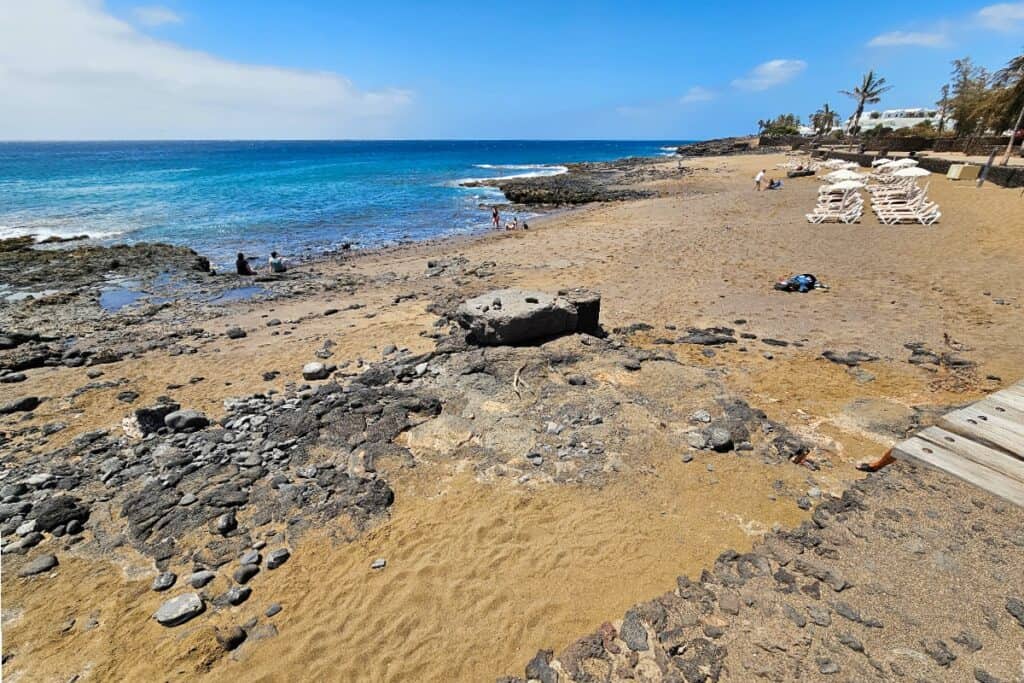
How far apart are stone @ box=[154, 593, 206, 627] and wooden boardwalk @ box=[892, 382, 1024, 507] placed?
5.60m

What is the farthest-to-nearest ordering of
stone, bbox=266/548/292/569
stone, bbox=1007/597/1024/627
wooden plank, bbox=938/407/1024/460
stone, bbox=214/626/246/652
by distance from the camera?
stone, bbox=266/548/292/569 → stone, bbox=214/626/246/652 → stone, bbox=1007/597/1024/627 → wooden plank, bbox=938/407/1024/460

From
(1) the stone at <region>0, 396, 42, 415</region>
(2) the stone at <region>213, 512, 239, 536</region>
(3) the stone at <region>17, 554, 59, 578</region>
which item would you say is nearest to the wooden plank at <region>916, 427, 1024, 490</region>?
(2) the stone at <region>213, 512, 239, 536</region>

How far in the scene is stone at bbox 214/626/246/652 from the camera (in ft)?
12.3

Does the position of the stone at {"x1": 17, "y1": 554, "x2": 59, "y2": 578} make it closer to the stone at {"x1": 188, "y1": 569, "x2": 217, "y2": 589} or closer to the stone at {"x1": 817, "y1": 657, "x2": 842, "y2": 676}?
the stone at {"x1": 188, "y1": 569, "x2": 217, "y2": 589}

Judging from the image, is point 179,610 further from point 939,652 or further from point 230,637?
point 939,652

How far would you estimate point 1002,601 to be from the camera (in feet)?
11.1

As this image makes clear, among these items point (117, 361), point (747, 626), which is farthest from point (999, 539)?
point (117, 361)

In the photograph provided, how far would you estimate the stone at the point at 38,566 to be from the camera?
4.50 meters

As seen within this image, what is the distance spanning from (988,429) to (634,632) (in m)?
2.90

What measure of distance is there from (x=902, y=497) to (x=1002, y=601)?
1.25 metres

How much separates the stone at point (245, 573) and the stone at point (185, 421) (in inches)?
129

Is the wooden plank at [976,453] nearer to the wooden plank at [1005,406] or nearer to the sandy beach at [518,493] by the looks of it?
the wooden plank at [1005,406]

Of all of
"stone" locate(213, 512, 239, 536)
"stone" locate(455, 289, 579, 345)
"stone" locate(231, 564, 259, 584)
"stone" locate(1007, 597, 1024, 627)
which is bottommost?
"stone" locate(231, 564, 259, 584)

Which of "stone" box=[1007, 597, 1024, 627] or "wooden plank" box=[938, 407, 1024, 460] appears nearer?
"wooden plank" box=[938, 407, 1024, 460]
